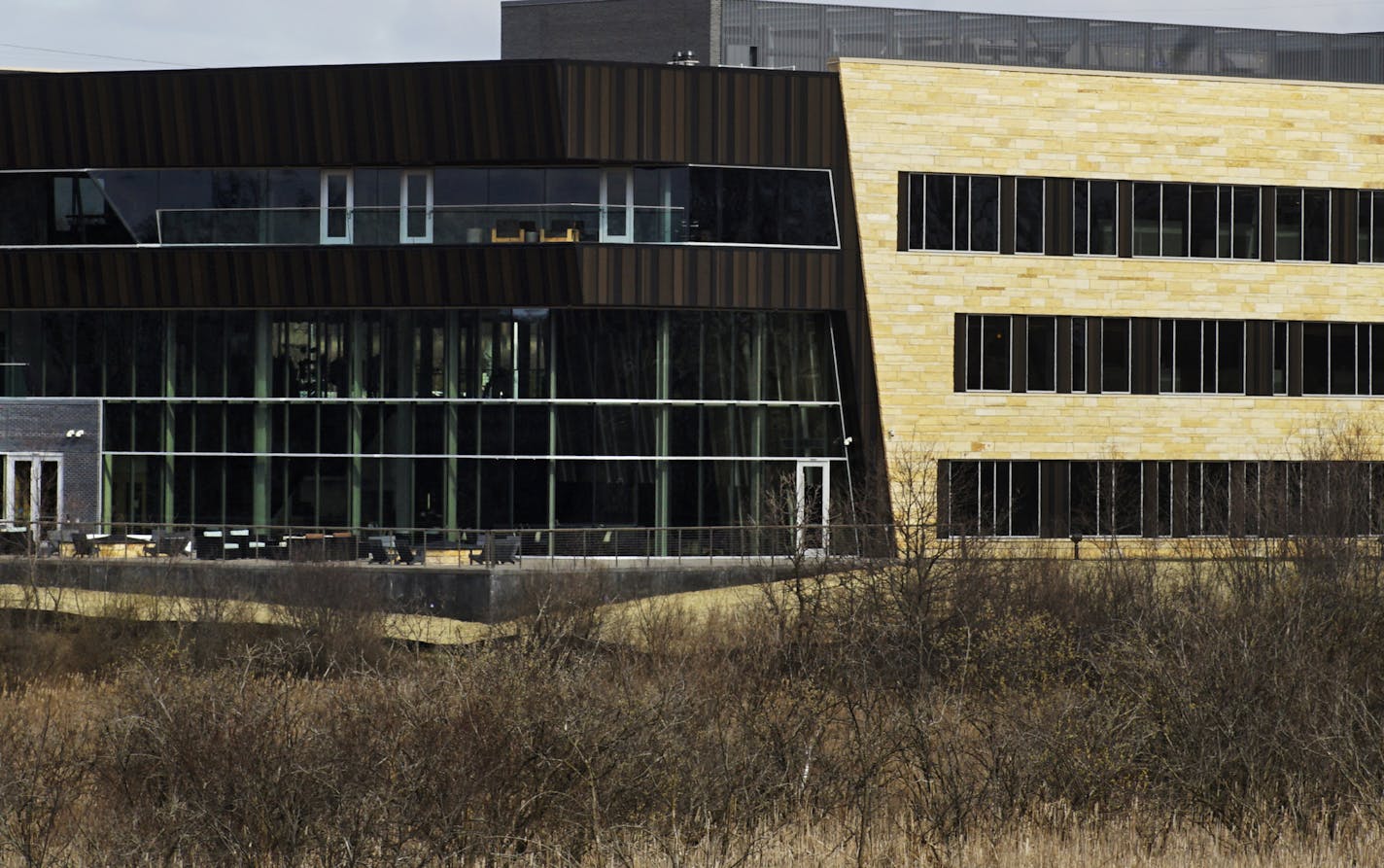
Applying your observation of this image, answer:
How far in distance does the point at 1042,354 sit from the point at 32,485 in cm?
2451

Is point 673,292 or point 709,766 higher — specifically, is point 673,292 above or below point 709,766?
above

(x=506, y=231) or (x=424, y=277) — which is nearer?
(x=506, y=231)

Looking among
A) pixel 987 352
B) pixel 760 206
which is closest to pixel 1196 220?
pixel 987 352

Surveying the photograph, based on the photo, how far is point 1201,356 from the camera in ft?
147

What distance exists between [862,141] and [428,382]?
1164 centimetres

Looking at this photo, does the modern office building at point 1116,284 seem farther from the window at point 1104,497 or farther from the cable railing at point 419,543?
the cable railing at point 419,543

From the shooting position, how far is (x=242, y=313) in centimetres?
4350

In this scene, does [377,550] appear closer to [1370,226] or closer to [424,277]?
[424,277]

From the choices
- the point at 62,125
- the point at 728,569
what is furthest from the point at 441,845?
the point at 62,125

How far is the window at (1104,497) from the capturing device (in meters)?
44.0

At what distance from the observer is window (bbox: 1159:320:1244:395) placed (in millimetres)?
44562

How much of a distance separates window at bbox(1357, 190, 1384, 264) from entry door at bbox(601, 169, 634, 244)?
1834cm

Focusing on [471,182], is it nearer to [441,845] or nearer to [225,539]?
[225,539]

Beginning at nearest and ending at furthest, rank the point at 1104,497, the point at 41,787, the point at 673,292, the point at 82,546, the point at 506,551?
the point at 41,787, the point at 82,546, the point at 506,551, the point at 673,292, the point at 1104,497
